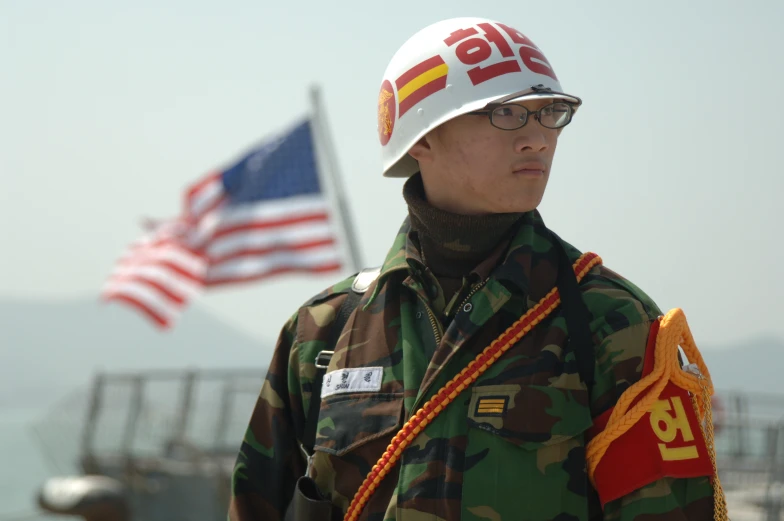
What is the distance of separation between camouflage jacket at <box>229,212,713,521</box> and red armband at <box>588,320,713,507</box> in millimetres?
30

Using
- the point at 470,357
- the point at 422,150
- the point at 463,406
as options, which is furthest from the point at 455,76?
the point at 463,406

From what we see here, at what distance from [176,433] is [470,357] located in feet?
51.2

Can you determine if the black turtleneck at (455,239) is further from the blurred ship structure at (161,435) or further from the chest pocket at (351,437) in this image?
the blurred ship structure at (161,435)

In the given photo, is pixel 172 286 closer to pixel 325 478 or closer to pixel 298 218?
pixel 298 218

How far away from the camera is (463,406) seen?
2869 mm

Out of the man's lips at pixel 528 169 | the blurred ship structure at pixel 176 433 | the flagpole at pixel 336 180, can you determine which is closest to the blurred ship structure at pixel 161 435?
the blurred ship structure at pixel 176 433

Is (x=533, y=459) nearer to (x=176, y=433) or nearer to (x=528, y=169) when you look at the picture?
(x=528, y=169)

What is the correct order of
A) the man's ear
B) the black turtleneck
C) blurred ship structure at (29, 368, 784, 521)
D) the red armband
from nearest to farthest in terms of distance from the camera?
the red armband → the black turtleneck → the man's ear → blurred ship structure at (29, 368, 784, 521)

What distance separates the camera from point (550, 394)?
2.73 metres

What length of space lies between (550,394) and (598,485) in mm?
260

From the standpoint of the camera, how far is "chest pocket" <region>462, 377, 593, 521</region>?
2688mm

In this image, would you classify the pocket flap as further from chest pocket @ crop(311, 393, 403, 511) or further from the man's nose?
the man's nose

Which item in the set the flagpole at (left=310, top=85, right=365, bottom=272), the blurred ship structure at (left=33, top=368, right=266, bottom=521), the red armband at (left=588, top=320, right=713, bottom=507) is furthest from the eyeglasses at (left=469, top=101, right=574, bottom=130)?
the blurred ship structure at (left=33, top=368, right=266, bottom=521)

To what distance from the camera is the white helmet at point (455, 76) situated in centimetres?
307
